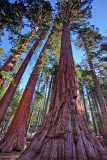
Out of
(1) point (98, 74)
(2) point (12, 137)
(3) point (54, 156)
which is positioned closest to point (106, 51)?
(1) point (98, 74)

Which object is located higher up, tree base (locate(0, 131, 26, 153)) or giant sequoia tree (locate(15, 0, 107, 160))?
giant sequoia tree (locate(15, 0, 107, 160))

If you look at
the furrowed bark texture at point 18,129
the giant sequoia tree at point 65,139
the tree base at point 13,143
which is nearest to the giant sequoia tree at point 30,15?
the furrowed bark texture at point 18,129

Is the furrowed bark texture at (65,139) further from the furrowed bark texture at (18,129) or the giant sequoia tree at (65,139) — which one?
the furrowed bark texture at (18,129)

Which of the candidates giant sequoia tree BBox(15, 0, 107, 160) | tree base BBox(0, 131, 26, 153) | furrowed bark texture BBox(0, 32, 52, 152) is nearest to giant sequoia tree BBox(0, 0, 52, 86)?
furrowed bark texture BBox(0, 32, 52, 152)

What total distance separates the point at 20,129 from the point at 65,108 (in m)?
4.61

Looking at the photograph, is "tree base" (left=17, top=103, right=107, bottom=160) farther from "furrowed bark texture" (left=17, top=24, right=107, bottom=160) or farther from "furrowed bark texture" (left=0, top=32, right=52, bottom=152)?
"furrowed bark texture" (left=0, top=32, right=52, bottom=152)

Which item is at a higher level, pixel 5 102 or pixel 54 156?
pixel 5 102

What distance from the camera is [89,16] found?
26.8ft

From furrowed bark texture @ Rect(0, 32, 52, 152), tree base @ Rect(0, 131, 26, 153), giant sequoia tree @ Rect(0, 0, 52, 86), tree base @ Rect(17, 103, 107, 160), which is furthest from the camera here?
giant sequoia tree @ Rect(0, 0, 52, 86)

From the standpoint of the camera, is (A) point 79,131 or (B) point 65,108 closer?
(A) point 79,131

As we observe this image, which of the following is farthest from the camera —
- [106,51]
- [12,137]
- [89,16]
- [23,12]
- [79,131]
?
[106,51]

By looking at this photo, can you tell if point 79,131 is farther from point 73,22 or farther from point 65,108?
point 73,22

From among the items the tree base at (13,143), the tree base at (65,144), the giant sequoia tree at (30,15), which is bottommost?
the tree base at (13,143)

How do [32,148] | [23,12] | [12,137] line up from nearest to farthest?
[32,148]
[12,137]
[23,12]
